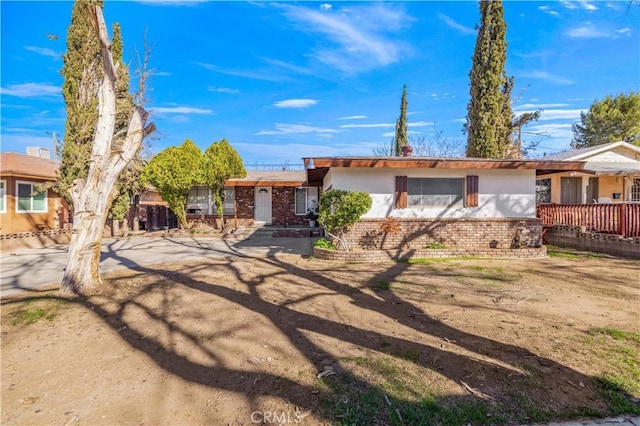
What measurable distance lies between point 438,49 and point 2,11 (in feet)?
51.8

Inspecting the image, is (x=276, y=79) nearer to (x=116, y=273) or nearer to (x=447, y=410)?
(x=116, y=273)

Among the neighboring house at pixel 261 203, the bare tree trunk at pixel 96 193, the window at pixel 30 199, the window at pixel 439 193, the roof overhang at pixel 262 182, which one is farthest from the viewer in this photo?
the neighboring house at pixel 261 203

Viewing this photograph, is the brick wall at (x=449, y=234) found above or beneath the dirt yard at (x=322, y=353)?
above

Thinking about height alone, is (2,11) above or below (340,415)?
above

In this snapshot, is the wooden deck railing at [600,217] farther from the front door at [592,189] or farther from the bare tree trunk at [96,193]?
the bare tree trunk at [96,193]

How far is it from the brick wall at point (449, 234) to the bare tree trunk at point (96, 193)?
628 centimetres

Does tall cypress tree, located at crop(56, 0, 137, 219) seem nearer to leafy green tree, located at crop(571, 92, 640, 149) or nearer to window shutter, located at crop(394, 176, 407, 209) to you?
window shutter, located at crop(394, 176, 407, 209)

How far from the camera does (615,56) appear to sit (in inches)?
433

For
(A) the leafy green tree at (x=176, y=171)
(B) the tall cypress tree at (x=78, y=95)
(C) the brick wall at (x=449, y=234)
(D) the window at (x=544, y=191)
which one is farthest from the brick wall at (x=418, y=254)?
(B) the tall cypress tree at (x=78, y=95)

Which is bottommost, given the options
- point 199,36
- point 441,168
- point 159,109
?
point 441,168

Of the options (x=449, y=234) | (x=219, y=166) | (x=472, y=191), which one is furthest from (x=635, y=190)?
(x=219, y=166)

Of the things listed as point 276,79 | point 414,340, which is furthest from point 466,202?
point 276,79

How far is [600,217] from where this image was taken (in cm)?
1046

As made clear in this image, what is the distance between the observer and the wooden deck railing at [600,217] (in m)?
9.51
